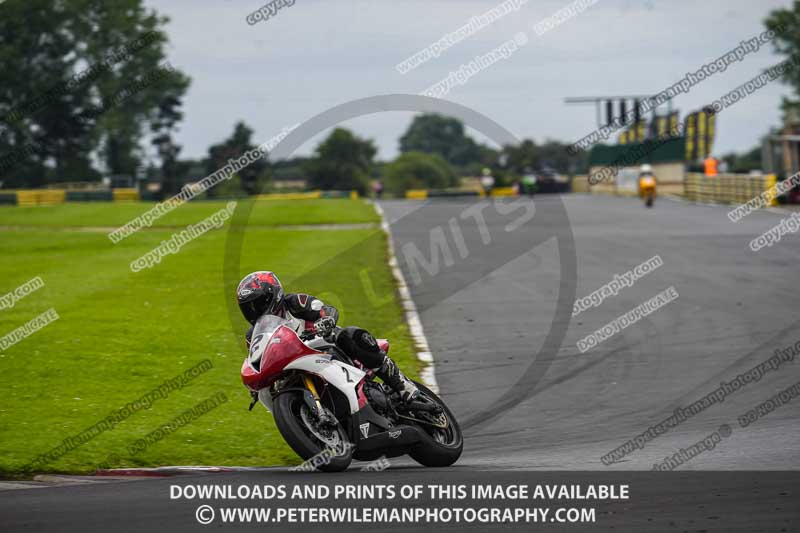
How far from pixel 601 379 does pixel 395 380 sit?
13.9 ft

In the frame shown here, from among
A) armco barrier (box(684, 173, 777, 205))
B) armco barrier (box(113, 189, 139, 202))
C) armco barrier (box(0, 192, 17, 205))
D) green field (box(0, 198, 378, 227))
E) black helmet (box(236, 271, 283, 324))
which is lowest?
armco barrier (box(684, 173, 777, 205))

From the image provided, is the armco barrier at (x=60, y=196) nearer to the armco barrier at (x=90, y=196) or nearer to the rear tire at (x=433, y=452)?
the armco barrier at (x=90, y=196)

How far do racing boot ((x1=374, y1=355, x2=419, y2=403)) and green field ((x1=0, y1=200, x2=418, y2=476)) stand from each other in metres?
1.21

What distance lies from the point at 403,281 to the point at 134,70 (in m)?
78.7

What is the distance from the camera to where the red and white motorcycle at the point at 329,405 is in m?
7.95

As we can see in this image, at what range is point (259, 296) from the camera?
27.1 feet

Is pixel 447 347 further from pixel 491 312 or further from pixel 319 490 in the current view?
pixel 319 490

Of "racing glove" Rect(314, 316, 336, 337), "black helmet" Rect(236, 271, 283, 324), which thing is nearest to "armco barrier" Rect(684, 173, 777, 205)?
"racing glove" Rect(314, 316, 336, 337)

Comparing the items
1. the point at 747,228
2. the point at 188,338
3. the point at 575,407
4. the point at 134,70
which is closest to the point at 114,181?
the point at 134,70

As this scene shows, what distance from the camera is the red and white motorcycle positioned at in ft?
26.1

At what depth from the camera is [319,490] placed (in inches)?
285

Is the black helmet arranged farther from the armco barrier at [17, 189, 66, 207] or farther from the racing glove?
the armco barrier at [17, 189, 66, 207]

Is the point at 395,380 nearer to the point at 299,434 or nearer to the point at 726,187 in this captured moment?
the point at 299,434

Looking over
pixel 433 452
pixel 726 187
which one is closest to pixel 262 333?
pixel 433 452
